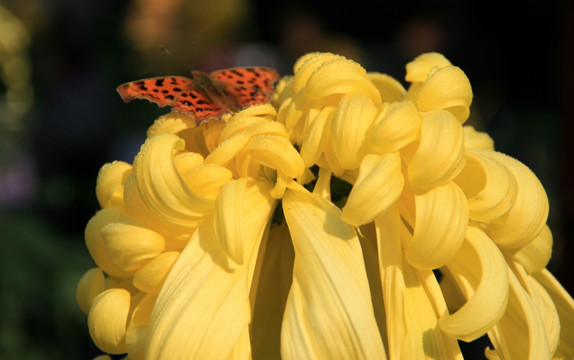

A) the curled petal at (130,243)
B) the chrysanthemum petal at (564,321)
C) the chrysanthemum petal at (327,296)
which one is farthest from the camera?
the chrysanthemum petal at (564,321)

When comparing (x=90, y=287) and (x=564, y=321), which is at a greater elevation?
(x=564, y=321)

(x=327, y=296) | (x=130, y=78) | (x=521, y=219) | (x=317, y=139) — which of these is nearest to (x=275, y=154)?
(x=317, y=139)

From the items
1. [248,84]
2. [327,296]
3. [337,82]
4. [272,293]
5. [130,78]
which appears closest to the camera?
[327,296]

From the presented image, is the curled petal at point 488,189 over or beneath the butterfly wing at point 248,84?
over

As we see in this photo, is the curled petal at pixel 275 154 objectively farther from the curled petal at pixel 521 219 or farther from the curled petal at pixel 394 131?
the curled petal at pixel 521 219

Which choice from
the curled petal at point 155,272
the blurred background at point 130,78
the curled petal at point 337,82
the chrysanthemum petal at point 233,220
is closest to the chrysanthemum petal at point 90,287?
the curled petal at point 155,272

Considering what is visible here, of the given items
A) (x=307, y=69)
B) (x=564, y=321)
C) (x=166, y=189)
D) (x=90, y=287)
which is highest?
(x=307, y=69)

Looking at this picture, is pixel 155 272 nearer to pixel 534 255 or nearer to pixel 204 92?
pixel 204 92

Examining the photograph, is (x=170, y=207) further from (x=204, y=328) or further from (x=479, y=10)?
(x=479, y=10)
